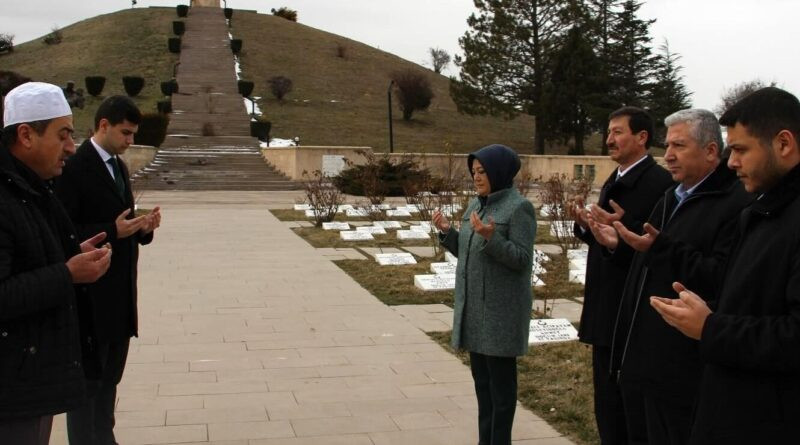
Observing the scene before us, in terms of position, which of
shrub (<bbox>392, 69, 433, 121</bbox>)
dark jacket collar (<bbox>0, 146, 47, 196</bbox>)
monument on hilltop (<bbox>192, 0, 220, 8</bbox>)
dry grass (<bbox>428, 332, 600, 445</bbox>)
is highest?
monument on hilltop (<bbox>192, 0, 220, 8</bbox>)

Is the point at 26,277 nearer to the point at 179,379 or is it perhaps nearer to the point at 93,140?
the point at 93,140

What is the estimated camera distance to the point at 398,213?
1900 centimetres

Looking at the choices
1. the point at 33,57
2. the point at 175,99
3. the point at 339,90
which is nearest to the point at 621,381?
the point at 175,99

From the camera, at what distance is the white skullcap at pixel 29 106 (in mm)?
2832

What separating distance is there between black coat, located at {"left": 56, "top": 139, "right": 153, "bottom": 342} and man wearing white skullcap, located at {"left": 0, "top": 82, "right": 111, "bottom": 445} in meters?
1.13

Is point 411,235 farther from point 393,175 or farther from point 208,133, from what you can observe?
point 208,133

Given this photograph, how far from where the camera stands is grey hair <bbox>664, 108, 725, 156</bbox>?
344 cm

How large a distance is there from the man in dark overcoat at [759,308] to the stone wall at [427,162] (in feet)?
86.5

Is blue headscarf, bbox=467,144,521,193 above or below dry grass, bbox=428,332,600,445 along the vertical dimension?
above

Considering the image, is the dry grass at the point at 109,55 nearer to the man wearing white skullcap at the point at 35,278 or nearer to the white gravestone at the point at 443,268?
the white gravestone at the point at 443,268

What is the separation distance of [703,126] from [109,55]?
59.3 meters

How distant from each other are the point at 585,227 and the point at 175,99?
45.5m

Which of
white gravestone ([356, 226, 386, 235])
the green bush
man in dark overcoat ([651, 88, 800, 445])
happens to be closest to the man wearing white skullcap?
man in dark overcoat ([651, 88, 800, 445])

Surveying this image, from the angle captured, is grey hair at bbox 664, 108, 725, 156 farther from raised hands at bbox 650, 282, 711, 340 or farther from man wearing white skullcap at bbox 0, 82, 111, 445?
man wearing white skullcap at bbox 0, 82, 111, 445
